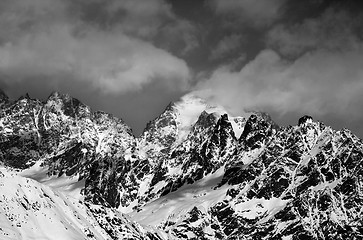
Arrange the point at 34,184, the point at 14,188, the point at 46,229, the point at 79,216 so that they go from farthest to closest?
the point at 79,216 < the point at 34,184 < the point at 14,188 < the point at 46,229

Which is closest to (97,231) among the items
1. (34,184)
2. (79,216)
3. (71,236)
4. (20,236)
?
(79,216)

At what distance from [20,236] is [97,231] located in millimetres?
58338

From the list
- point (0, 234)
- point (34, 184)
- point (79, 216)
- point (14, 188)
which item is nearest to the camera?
point (0, 234)

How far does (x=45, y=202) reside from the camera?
160 meters

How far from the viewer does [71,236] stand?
14588 cm

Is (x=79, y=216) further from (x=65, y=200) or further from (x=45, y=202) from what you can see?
(x=45, y=202)

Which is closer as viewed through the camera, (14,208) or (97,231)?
(14,208)

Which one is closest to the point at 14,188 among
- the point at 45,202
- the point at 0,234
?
the point at 45,202

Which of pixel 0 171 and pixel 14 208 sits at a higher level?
pixel 0 171

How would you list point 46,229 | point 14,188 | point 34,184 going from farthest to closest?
1. point 34,184
2. point 14,188
3. point 46,229

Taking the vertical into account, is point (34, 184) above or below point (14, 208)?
above

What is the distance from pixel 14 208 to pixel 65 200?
45789 mm

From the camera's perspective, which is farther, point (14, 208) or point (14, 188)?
point (14, 188)

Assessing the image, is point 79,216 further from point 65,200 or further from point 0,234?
point 0,234
